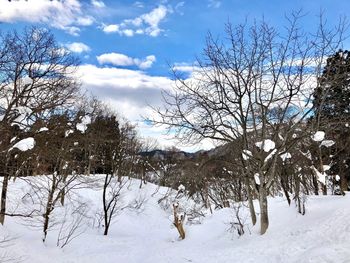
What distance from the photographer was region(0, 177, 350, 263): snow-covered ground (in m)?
11.8

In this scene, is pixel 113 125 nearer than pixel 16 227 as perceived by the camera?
No

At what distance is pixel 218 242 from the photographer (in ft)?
62.4

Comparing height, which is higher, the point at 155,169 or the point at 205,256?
the point at 155,169

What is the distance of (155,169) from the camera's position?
5941 cm

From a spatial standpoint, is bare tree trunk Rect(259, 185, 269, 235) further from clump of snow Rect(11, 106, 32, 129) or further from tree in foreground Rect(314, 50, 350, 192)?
clump of snow Rect(11, 106, 32, 129)

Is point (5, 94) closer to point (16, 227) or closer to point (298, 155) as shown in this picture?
point (16, 227)

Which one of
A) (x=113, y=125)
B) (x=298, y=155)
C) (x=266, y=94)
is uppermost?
(x=113, y=125)

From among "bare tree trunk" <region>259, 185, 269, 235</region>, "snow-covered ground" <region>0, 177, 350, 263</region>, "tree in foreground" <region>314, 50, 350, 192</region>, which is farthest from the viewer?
"bare tree trunk" <region>259, 185, 269, 235</region>

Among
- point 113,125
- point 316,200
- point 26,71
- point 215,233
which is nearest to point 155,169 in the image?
point 113,125

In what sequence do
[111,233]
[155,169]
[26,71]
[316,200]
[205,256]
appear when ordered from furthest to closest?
1. [155,169]
2. [111,233]
3. [316,200]
4. [205,256]
5. [26,71]

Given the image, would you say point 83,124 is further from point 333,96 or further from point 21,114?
point 333,96

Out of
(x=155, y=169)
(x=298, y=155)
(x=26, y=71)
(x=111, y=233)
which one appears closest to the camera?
(x=26, y=71)

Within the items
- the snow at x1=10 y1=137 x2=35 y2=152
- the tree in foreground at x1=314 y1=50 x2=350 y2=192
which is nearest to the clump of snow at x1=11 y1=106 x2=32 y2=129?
the snow at x1=10 y1=137 x2=35 y2=152

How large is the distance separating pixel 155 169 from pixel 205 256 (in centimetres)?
4382
